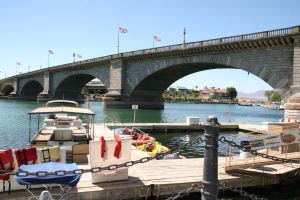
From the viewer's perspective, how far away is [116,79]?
248 feet

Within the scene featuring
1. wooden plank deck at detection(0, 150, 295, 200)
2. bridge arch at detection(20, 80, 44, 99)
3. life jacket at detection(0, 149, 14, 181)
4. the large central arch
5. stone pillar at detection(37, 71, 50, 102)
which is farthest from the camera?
bridge arch at detection(20, 80, 44, 99)

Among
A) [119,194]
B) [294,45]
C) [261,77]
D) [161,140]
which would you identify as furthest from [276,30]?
[119,194]

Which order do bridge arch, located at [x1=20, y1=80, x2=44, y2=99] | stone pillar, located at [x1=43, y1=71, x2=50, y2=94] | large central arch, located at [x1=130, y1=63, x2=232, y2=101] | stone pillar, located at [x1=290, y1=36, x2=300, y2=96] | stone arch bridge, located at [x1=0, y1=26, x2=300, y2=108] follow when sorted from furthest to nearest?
bridge arch, located at [x1=20, y1=80, x2=44, y2=99], stone pillar, located at [x1=43, y1=71, x2=50, y2=94], large central arch, located at [x1=130, y1=63, x2=232, y2=101], stone arch bridge, located at [x1=0, y1=26, x2=300, y2=108], stone pillar, located at [x1=290, y1=36, x2=300, y2=96]

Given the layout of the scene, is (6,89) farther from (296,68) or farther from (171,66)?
(296,68)

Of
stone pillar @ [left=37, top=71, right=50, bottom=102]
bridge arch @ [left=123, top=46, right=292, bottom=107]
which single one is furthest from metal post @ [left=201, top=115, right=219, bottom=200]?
stone pillar @ [left=37, top=71, right=50, bottom=102]

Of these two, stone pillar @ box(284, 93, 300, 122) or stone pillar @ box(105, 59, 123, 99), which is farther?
stone pillar @ box(105, 59, 123, 99)

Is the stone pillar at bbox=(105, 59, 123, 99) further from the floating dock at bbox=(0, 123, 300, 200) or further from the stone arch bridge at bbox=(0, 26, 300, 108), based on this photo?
the floating dock at bbox=(0, 123, 300, 200)

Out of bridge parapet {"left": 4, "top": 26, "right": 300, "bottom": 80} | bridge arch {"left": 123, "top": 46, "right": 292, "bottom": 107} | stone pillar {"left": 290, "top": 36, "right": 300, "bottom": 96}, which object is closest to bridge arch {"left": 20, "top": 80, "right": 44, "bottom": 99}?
bridge parapet {"left": 4, "top": 26, "right": 300, "bottom": 80}

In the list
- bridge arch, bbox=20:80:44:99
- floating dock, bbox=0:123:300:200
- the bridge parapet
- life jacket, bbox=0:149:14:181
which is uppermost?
the bridge parapet

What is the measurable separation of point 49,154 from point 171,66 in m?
52.3

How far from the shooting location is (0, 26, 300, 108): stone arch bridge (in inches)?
1633

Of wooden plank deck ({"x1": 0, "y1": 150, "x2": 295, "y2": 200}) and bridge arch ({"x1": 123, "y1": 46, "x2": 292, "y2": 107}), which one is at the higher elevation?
bridge arch ({"x1": 123, "y1": 46, "x2": 292, "y2": 107})

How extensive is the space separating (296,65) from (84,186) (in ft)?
114

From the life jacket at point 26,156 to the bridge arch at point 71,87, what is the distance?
91.4 m
